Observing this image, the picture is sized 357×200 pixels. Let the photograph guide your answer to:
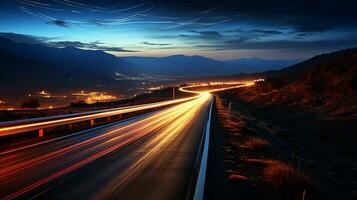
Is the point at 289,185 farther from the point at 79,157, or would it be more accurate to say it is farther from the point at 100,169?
the point at 79,157

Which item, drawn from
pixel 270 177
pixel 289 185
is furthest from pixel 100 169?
pixel 289 185

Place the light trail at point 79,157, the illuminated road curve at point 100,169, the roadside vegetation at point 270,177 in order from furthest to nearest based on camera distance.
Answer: the roadside vegetation at point 270,177 < the light trail at point 79,157 < the illuminated road curve at point 100,169

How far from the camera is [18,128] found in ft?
54.8

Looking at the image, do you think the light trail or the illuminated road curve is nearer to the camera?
the illuminated road curve

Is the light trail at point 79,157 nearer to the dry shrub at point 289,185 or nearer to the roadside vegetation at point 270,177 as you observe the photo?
the roadside vegetation at point 270,177

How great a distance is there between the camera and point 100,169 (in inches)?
444

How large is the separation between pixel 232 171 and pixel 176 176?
2.03m

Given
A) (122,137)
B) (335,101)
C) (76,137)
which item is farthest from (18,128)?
(335,101)

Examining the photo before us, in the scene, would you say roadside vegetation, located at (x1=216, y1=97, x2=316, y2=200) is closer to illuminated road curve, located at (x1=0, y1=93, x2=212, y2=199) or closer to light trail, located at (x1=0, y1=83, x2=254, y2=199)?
illuminated road curve, located at (x1=0, y1=93, x2=212, y2=199)

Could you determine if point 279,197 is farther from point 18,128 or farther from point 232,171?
point 18,128

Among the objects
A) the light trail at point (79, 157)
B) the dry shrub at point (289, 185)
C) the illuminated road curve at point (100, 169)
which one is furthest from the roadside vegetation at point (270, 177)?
the light trail at point (79, 157)

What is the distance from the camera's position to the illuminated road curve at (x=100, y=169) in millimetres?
8664

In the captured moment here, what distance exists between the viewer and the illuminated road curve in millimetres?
8664

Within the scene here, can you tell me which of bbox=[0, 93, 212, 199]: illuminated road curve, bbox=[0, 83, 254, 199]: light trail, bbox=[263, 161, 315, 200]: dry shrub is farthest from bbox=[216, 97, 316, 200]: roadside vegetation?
bbox=[0, 83, 254, 199]: light trail
